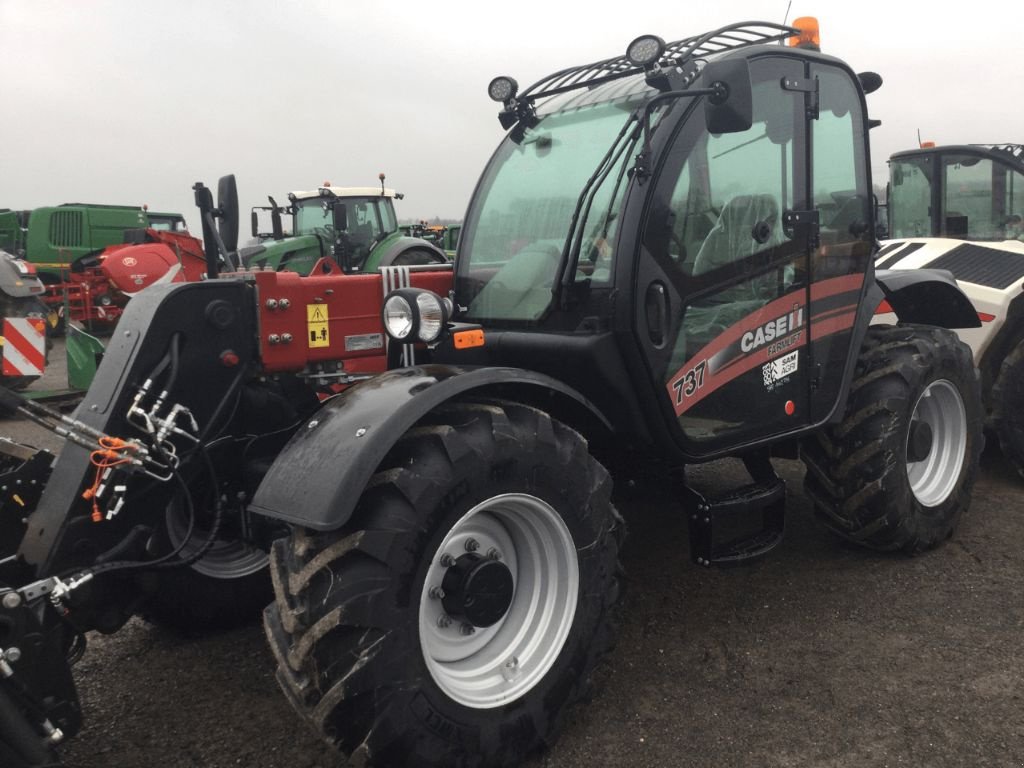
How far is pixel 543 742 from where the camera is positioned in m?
2.63

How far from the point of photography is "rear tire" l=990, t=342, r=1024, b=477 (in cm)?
532

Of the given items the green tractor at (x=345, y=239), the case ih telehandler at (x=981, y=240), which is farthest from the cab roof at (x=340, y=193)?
the case ih telehandler at (x=981, y=240)

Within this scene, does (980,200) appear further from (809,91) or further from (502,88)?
(502,88)

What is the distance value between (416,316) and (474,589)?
92cm

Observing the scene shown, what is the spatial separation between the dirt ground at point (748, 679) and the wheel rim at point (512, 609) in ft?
0.85

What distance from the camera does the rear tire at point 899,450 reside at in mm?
3904

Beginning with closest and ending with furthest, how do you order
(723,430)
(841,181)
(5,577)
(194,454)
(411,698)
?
(411,698) < (5,577) < (194,454) < (723,430) < (841,181)

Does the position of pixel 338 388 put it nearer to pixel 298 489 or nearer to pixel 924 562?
pixel 298 489

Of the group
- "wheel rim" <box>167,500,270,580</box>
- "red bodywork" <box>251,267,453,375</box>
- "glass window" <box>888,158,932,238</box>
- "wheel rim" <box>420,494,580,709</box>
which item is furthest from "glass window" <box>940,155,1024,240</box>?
"wheel rim" <box>167,500,270,580</box>

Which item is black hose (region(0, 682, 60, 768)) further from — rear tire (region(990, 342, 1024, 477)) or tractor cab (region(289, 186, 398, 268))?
tractor cab (region(289, 186, 398, 268))

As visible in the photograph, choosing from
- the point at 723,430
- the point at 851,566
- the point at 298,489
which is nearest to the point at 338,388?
the point at 298,489

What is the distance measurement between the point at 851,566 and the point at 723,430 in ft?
4.17

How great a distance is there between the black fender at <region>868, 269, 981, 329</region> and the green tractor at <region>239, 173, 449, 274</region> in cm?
806

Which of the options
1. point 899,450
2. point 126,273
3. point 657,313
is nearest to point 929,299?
point 899,450
